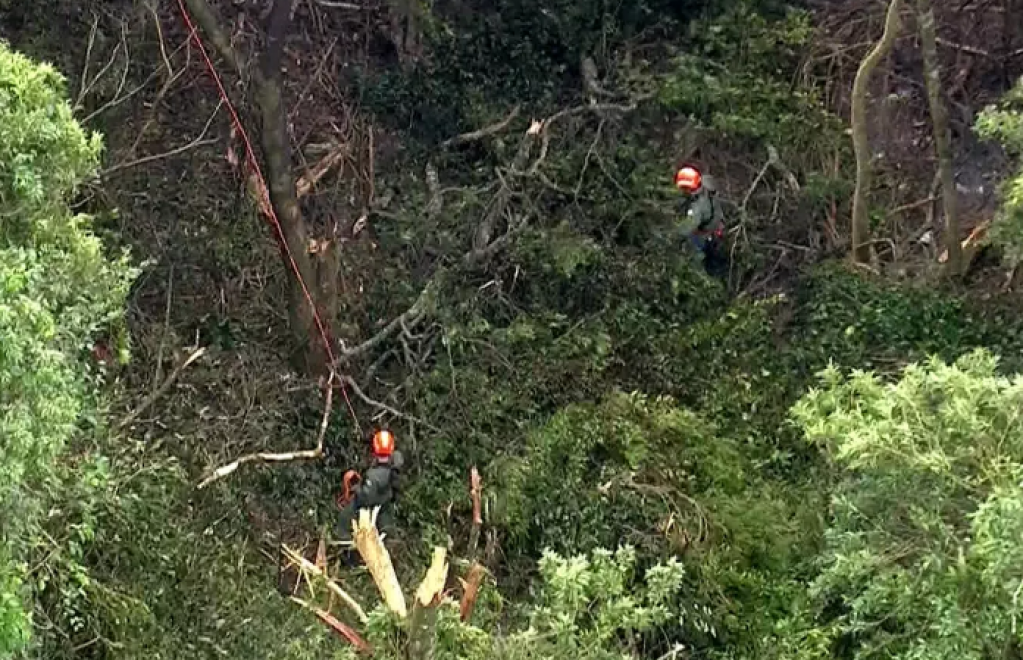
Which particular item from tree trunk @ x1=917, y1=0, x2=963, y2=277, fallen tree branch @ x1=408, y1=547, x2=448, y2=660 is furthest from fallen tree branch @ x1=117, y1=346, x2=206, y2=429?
tree trunk @ x1=917, y1=0, x2=963, y2=277

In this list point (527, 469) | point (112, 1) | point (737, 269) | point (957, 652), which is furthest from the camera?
point (112, 1)

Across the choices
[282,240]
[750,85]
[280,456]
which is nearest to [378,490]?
[280,456]

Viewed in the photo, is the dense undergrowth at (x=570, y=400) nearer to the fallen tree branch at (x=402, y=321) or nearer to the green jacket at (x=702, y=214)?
the fallen tree branch at (x=402, y=321)

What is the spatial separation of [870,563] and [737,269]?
13.0 ft

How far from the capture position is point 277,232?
304 inches

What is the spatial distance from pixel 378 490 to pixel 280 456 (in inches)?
26.4

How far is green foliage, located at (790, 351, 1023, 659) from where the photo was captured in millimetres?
4926

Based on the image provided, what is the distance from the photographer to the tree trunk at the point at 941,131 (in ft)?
25.4

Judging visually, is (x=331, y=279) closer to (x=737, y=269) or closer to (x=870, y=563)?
(x=737, y=269)

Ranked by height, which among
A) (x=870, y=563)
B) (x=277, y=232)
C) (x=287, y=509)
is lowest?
(x=287, y=509)

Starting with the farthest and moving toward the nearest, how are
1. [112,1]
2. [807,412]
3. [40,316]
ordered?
[112,1] < [807,412] < [40,316]

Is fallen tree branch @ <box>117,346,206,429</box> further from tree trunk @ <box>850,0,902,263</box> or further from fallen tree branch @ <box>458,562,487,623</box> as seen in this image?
tree trunk @ <box>850,0,902,263</box>

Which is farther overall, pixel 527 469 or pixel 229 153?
pixel 229 153

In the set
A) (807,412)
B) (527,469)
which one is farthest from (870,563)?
(527,469)
